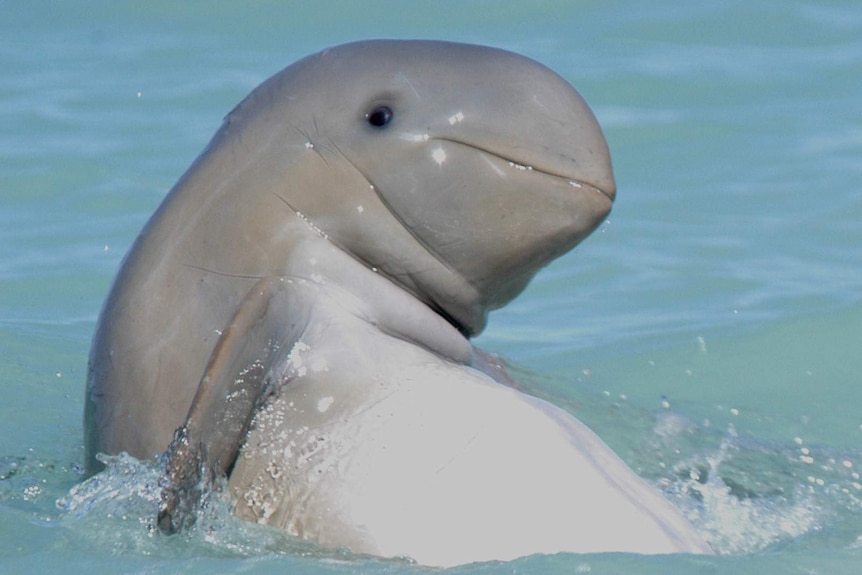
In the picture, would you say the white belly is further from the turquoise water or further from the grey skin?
the turquoise water

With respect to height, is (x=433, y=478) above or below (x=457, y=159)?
below

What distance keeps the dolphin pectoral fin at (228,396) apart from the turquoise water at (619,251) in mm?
169

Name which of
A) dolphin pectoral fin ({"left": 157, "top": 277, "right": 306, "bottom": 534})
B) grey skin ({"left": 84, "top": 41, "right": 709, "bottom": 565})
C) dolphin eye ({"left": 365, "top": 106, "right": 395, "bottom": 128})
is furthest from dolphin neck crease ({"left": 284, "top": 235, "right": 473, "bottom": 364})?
dolphin eye ({"left": 365, "top": 106, "right": 395, "bottom": 128})

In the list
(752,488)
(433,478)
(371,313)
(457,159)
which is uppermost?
(457,159)

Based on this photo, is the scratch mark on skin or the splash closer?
the scratch mark on skin

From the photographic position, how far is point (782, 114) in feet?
41.4

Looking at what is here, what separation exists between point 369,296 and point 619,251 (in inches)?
214

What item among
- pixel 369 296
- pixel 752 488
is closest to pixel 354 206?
pixel 369 296

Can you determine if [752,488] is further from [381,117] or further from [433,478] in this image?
[381,117]

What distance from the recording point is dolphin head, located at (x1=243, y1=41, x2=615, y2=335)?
5.02 m

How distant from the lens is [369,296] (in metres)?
5.03

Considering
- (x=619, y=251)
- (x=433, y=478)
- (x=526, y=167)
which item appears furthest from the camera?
(x=619, y=251)

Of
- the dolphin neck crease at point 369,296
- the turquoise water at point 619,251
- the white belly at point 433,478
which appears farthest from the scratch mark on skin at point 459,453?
the dolphin neck crease at point 369,296

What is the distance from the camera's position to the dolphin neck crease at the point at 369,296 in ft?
16.2
